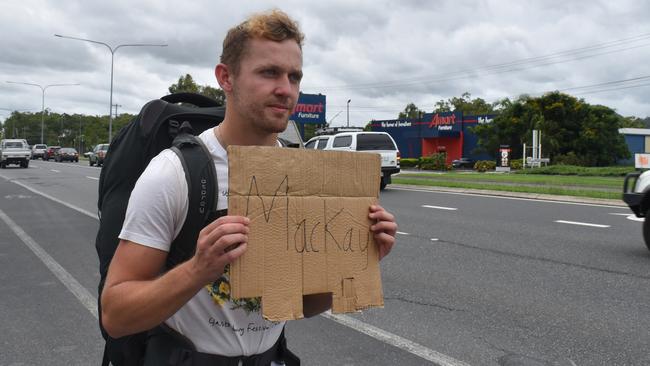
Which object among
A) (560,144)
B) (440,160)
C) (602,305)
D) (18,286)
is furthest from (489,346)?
(560,144)

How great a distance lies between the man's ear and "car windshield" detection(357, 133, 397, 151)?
19047 mm

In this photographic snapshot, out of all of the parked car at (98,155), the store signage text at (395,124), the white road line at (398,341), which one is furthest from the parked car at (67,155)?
the white road line at (398,341)

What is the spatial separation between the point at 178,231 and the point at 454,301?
4.47 metres

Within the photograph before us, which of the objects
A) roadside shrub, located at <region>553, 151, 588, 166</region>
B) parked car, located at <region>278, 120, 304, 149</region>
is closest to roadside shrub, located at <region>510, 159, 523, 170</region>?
roadside shrub, located at <region>553, 151, 588, 166</region>

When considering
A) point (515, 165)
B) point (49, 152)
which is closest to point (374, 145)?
point (515, 165)

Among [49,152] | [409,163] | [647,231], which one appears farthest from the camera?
[49,152]

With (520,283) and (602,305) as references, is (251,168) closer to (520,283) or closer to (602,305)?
(602,305)

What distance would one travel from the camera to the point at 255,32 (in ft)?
5.23

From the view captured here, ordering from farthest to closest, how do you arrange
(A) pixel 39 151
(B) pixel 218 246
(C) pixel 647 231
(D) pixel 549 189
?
(A) pixel 39 151, (D) pixel 549 189, (C) pixel 647 231, (B) pixel 218 246

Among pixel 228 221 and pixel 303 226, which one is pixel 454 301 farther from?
pixel 228 221

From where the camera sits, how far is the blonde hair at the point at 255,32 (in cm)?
160

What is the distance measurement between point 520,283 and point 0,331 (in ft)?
16.7

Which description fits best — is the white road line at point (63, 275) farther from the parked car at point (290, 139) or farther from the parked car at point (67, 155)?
the parked car at point (67, 155)

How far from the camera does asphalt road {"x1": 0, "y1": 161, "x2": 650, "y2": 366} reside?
4191 mm
